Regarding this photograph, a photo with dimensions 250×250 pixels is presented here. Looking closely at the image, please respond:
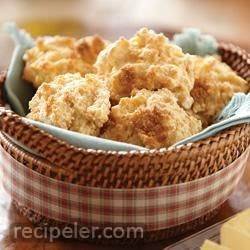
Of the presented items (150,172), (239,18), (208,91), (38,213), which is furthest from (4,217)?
(239,18)

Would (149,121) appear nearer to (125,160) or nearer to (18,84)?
(125,160)

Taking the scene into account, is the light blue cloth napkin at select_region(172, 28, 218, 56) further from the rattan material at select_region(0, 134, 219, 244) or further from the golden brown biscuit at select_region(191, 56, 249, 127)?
the rattan material at select_region(0, 134, 219, 244)

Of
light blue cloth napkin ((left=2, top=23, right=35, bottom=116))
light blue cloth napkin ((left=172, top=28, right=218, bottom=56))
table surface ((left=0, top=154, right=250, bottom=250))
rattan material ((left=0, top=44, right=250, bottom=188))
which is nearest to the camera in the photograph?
rattan material ((left=0, top=44, right=250, bottom=188))

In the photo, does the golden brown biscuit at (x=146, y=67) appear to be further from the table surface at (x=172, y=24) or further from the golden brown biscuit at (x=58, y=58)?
the table surface at (x=172, y=24)

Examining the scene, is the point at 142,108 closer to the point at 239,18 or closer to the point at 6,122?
the point at 6,122

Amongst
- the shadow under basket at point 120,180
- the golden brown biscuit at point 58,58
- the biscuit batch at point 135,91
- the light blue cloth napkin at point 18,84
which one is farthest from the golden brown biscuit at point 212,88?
the light blue cloth napkin at point 18,84

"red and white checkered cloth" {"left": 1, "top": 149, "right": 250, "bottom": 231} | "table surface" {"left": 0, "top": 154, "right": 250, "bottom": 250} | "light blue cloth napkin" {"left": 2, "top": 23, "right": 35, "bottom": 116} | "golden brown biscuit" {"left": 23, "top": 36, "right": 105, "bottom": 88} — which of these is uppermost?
"golden brown biscuit" {"left": 23, "top": 36, "right": 105, "bottom": 88}

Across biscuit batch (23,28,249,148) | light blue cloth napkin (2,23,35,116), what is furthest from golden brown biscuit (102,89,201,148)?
light blue cloth napkin (2,23,35,116)
